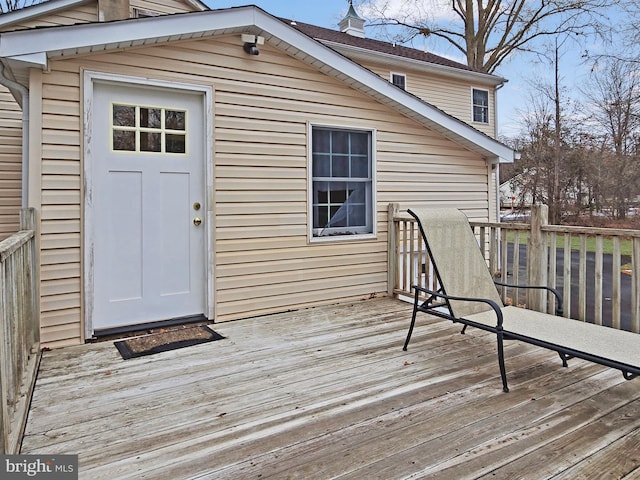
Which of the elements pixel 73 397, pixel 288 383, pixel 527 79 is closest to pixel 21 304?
pixel 73 397

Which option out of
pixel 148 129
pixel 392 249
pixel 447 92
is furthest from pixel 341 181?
pixel 447 92

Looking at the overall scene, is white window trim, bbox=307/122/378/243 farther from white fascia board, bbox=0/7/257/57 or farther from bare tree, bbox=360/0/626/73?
bare tree, bbox=360/0/626/73

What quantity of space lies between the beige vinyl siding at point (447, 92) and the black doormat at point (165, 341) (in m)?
9.25

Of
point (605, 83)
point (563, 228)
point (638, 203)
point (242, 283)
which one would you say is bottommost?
point (242, 283)

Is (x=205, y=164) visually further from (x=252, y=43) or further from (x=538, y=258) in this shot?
(x=538, y=258)

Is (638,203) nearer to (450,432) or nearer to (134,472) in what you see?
(450,432)

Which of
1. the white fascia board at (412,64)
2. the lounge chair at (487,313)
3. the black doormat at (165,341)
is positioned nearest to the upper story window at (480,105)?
the white fascia board at (412,64)

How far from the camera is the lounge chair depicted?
7.96ft

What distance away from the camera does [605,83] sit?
15.7 m

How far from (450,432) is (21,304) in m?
2.71

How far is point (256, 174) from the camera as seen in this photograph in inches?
173

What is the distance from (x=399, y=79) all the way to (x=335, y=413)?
10.8m

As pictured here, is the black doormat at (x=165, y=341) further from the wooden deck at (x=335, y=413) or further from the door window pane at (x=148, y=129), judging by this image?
the door window pane at (x=148, y=129)

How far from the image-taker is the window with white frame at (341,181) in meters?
4.86
